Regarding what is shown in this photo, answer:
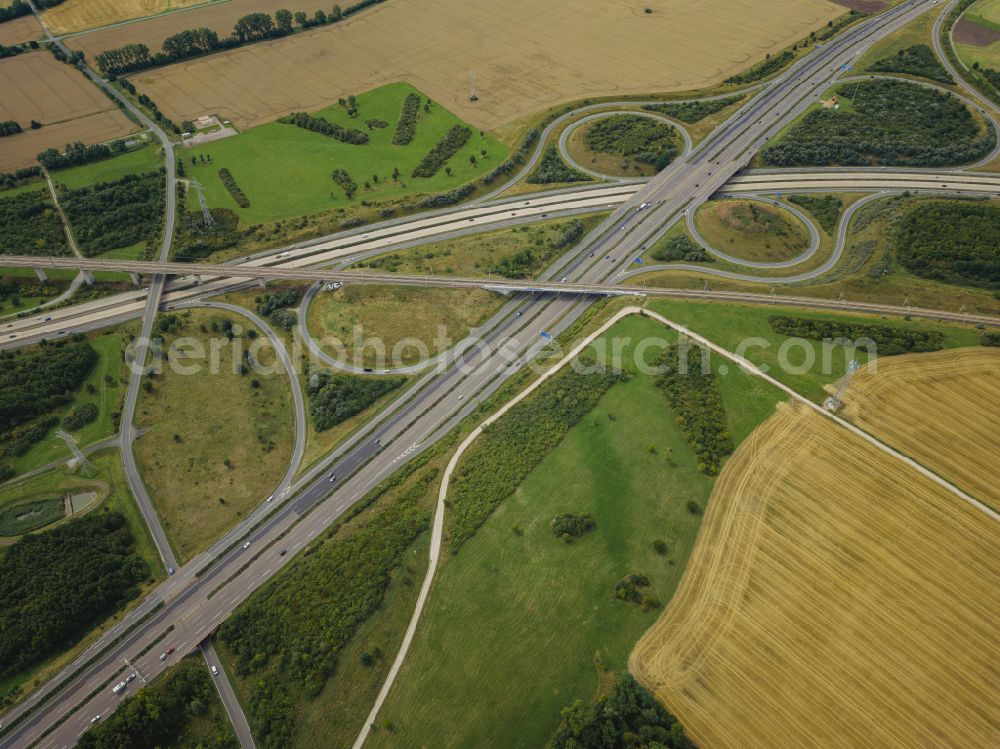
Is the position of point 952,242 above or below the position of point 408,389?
above

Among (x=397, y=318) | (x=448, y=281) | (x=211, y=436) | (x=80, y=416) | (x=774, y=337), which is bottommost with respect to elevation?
(x=211, y=436)

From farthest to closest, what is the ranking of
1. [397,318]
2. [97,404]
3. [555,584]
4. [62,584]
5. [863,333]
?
1. [397,318]
2. [97,404]
3. [863,333]
4. [62,584]
5. [555,584]

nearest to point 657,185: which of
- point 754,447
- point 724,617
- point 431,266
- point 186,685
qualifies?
point 431,266

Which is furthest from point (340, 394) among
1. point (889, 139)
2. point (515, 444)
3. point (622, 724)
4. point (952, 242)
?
point (889, 139)

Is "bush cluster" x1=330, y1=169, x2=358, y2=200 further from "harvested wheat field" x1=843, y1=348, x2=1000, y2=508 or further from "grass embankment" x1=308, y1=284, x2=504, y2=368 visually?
"harvested wheat field" x1=843, y1=348, x2=1000, y2=508

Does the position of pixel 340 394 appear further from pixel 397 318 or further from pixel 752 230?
pixel 752 230

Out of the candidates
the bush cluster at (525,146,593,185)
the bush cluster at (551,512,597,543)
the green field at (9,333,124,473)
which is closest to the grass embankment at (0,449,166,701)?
the green field at (9,333,124,473)

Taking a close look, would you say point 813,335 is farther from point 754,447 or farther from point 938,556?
point 938,556
